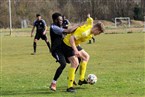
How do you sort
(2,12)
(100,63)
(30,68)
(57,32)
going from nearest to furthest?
(57,32), (30,68), (100,63), (2,12)

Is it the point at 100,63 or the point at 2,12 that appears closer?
the point at 100,63

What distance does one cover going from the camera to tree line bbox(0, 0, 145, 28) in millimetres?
78500

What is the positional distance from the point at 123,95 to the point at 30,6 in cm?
7169

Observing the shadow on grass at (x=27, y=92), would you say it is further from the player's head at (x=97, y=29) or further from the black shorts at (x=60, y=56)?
the player's head at (x=97, y=29)

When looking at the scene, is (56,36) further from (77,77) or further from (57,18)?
(77,77)

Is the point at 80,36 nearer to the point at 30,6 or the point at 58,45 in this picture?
the point at 58,45

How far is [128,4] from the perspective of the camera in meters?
90.2

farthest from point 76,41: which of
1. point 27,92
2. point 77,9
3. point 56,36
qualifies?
point 77,9

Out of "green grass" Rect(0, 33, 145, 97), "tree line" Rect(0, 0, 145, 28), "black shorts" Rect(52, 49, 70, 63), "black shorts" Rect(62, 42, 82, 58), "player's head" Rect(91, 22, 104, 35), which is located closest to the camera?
"player's head" Rect(91, 22, 104, 35)

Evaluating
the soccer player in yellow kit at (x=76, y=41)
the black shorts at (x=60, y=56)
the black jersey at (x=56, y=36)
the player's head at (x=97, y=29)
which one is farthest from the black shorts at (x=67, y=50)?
the player's head at (x=97, y=29)

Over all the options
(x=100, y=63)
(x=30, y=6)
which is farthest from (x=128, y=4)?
(x=100, y=63)

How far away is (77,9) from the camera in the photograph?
294 ft

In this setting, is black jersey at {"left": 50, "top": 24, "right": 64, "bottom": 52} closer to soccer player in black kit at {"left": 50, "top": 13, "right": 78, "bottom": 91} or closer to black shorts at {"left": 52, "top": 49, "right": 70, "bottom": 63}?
soccer player in black kit at {"left": 50, "top": 13, "right": 78, "bottom": 91}

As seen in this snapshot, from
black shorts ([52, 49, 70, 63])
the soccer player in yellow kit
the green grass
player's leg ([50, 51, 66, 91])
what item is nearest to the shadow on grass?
the green grass
